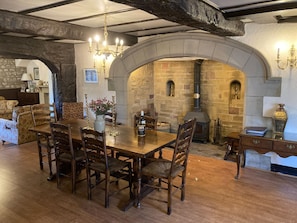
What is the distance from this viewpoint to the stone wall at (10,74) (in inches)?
390

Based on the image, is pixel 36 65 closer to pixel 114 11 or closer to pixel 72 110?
pixel 72 110

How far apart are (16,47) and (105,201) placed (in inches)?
143

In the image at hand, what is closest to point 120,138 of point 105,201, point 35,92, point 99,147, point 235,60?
point 99,147

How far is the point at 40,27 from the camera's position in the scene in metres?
3.63

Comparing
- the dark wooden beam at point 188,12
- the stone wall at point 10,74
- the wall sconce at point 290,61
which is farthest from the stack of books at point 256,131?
the stone wall at point 10,74

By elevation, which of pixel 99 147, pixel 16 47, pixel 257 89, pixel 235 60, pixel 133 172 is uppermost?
pixel 16 47

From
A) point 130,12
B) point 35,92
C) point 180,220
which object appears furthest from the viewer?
point 35,92

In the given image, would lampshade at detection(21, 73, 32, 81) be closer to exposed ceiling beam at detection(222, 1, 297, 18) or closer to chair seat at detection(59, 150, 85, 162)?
chair seat at detection(59, 150, 85, 162)

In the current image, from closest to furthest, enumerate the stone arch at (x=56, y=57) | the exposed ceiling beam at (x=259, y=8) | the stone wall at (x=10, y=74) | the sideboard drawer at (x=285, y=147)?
1. the exposed ceiling beam at (x=259, y=8)
2. the sideboard drawer at (x=285, y=147)
3. the stone arch at (x=56, y=57)
4. the stone wall at (x=10, y=74)

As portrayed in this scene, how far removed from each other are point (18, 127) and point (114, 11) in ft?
12.4

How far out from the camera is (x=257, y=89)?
4.09m

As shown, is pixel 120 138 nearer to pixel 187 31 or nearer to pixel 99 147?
pixel 99 147

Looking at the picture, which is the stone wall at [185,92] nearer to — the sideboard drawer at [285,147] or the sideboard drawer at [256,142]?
the sideboard drawer at [256,142]

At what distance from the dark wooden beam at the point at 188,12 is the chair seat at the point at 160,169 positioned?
1620mm
